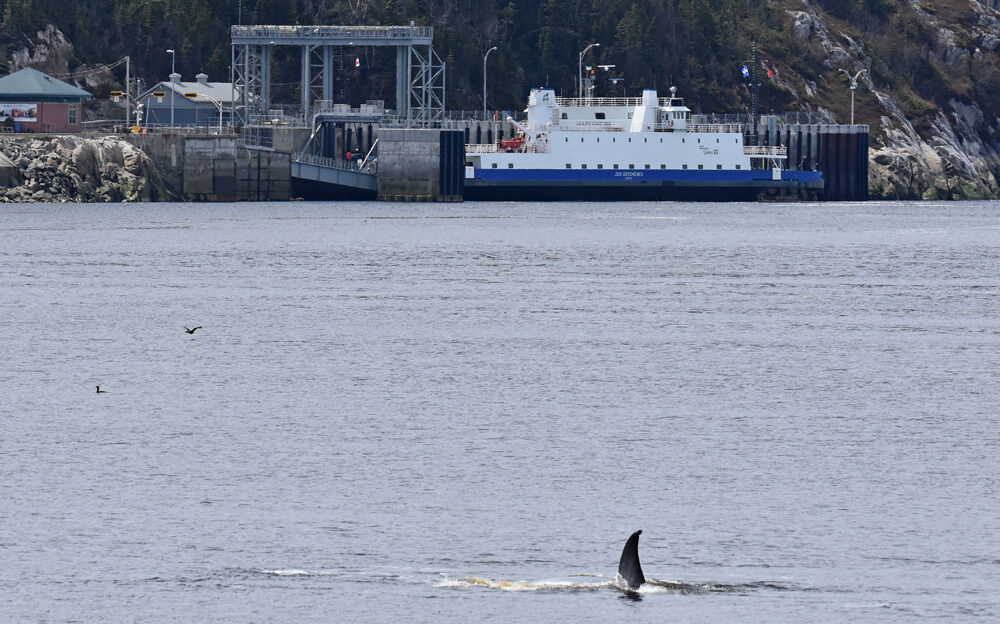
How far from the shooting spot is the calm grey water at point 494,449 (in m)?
19.3

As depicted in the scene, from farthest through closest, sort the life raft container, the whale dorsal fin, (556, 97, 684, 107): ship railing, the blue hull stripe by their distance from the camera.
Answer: (556, 97, 684, 107): ship railing
the life raft container
the blue hull stripe
the whale dorsal fin

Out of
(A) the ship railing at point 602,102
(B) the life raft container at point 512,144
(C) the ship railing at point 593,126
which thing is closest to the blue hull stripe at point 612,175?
(B) the life raft container at point 512,144

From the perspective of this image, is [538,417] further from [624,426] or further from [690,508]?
[690,508]

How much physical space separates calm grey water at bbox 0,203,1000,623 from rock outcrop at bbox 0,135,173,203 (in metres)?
46.2

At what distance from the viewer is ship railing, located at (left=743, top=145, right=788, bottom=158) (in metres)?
123

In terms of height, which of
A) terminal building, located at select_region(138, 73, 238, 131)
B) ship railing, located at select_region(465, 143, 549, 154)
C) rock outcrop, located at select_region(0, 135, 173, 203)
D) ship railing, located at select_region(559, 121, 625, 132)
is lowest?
rock outcrop, located at select_region(0, 135, 173, 203)

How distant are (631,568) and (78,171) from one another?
92.6 metres

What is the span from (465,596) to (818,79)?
136 meters

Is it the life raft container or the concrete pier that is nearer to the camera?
the concrete pier

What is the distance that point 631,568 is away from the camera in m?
19.2

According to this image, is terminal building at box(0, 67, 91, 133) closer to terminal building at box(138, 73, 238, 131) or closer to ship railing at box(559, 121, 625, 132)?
terminal building at box(138, 73, 238, 131)

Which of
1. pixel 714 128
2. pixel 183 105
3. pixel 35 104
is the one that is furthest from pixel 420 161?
pixel 35 104

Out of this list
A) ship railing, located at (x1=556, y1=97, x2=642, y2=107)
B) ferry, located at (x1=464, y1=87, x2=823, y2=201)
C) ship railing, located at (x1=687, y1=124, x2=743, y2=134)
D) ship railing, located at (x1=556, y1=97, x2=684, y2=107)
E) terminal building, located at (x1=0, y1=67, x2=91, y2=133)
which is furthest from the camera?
ship railing, located at (x1=556, y1=97, x2=642, y2=107)

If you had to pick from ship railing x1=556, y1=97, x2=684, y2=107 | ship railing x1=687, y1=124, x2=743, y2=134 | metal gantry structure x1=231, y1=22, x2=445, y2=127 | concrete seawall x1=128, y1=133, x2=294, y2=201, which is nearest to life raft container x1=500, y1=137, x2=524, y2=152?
metal gantry structure x1=231, y1=22, x2=445, y2=127
